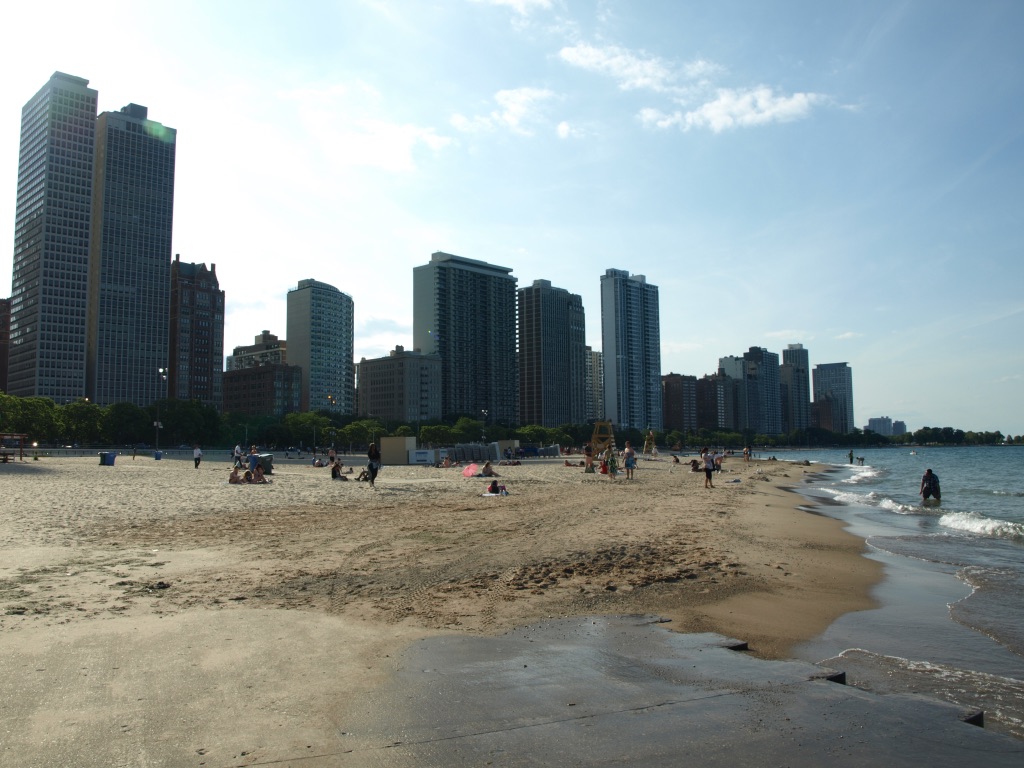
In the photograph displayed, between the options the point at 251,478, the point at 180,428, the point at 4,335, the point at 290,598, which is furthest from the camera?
the point at 4,335

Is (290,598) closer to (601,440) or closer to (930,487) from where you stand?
(930,487)

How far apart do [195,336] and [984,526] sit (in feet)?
638

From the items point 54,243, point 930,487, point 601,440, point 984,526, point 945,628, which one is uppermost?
point 54,243

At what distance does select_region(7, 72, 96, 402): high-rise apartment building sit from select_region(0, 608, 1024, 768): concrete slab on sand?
607 ft

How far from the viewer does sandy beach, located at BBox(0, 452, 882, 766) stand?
4457 millimetres

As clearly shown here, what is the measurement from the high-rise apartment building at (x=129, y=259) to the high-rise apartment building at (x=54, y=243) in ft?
8.70

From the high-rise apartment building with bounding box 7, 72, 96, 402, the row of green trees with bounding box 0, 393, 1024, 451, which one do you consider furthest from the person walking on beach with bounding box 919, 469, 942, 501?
the high-rise apartment building with bounding box 7, 72, 96, 402

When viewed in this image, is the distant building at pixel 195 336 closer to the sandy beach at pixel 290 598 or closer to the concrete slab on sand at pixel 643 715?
the sandy beach at pixel 290 598

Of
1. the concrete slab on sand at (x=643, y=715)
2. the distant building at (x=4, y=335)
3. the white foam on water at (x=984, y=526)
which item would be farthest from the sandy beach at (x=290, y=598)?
the distant building at (x=4, y=335)

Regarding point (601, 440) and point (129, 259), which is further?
point (129, 259)

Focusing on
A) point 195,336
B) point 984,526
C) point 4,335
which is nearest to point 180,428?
point 195,336

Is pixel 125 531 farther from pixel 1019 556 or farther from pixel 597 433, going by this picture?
pixel 597 433

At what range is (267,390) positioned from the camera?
19062 centimetres

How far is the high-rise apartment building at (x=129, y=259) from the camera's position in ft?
548
